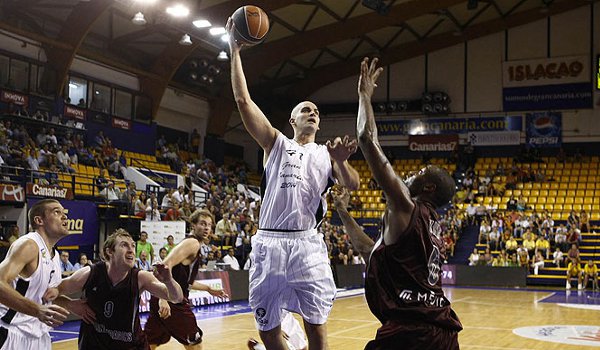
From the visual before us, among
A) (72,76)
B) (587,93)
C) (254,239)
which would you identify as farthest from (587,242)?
(254,239)

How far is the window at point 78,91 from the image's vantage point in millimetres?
23741

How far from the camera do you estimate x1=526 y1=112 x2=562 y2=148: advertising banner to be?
3147 centimetres

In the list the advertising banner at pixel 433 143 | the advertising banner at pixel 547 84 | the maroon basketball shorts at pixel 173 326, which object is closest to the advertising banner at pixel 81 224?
the maroon basketball shorts at pixel 173 326

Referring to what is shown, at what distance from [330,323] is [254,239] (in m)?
8.54

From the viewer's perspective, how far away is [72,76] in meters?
23.8

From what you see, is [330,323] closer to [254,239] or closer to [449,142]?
[254,239]

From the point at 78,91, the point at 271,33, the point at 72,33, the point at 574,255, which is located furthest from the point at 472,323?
the point at 271,33

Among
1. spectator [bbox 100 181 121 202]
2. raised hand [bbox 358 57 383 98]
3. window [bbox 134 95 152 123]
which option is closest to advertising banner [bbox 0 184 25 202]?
spectator [bbox 100 181 121 202]

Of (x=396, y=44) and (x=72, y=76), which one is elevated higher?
(x=396, y=44)

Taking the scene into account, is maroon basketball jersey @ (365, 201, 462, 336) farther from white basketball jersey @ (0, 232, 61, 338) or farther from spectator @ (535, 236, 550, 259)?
spectator @ (535, 236, 550, 259)

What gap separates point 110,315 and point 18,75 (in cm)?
1898

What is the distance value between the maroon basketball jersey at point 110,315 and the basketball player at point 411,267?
6.55 feet

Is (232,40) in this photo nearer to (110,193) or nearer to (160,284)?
(160,284)

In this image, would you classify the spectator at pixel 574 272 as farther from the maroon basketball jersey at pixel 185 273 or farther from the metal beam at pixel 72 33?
the maroon basketball jersey at pixel 185 273
